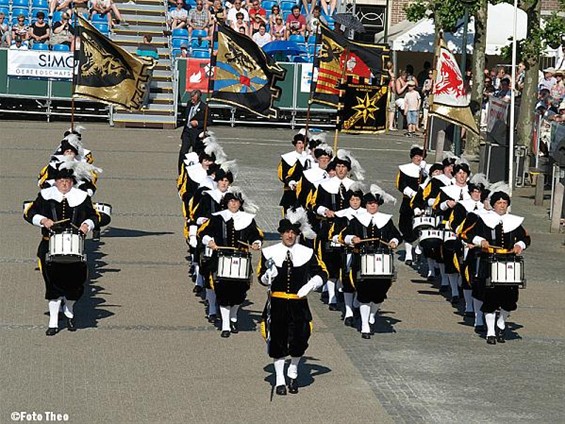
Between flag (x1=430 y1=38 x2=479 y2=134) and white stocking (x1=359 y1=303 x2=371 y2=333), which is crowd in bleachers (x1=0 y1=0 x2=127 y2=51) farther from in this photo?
white stocking (x1=359 y1=303 x2=371 y2=333)

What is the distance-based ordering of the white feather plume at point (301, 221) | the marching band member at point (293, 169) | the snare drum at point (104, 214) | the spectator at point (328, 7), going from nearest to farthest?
the white feather plume at point (301, 221), the snare drum at point (104, 214), the marching band member at point (293, 169), the spectator at point (328, 7)

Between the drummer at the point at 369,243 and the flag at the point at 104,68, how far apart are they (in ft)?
18.6

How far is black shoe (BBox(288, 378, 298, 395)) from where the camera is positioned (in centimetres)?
1268

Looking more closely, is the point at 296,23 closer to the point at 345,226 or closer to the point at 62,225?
the point at 345,226

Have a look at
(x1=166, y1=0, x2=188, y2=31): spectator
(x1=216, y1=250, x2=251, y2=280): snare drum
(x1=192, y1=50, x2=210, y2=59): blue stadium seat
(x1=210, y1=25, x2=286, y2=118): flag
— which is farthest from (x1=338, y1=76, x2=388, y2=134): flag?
(x1=166, y1=0, x2=188, y2=31): spectator

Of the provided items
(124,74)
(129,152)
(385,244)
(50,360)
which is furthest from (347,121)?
(129,152)

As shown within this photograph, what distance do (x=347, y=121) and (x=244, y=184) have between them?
23.6 ft

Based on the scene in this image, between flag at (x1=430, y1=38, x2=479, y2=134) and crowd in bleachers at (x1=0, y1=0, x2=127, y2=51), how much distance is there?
57.9 ft

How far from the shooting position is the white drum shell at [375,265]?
15211mm

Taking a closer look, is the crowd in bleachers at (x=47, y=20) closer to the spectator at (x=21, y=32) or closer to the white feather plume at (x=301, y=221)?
the spectator at (x=21, y=32)

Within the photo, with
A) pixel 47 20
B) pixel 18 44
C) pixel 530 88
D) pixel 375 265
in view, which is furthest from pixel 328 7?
pixel 375 265

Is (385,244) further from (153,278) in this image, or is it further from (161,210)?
(161,210)

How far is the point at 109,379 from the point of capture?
12.8m

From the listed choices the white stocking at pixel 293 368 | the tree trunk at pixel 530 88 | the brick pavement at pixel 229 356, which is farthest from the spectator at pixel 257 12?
the white stocking at pixel 293 368
